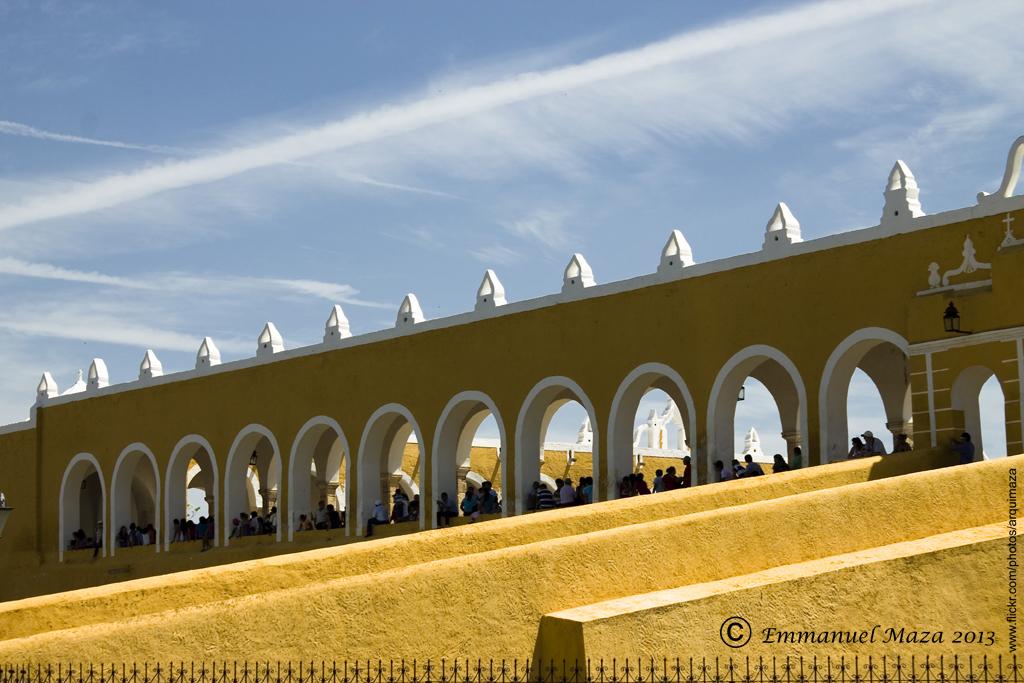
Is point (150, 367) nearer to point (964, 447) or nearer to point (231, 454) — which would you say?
Answer: point (231, 454)

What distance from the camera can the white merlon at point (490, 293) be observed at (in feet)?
62.5

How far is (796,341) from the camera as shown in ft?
52.0

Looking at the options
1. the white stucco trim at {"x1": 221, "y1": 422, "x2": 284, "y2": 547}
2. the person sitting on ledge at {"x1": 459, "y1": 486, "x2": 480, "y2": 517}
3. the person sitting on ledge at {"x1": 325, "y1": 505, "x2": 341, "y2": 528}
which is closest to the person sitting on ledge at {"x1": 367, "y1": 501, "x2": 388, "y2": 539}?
the person sitting on ledge at {"x1": 325, "y1": 505, "x2": 341, "y2": 528}

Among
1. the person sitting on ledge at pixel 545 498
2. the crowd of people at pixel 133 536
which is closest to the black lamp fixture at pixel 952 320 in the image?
the person sitting on ledge at pixel 545 498

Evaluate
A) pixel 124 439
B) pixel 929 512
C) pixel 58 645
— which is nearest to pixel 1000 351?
pixel 929 512

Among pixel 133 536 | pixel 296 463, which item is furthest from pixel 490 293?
pixel 133 536

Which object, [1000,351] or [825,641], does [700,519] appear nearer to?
[825,641]

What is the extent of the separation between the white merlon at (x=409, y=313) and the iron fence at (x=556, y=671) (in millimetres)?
11005

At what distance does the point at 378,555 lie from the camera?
34.2ft

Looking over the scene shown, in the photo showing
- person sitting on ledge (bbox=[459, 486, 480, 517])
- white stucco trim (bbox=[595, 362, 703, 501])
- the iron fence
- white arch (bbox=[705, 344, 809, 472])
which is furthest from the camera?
person sitting on ledge (bbox=[459, 486, 480, 517])

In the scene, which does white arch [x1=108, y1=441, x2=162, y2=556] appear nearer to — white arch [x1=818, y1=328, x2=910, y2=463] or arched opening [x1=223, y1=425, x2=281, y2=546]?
arched opening [x1=223, y1=425, x2=281, y2=546]

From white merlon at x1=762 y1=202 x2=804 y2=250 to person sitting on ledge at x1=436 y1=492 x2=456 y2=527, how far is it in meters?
5.43

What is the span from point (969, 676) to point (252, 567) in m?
4.70

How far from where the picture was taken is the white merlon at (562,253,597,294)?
59.2ft
